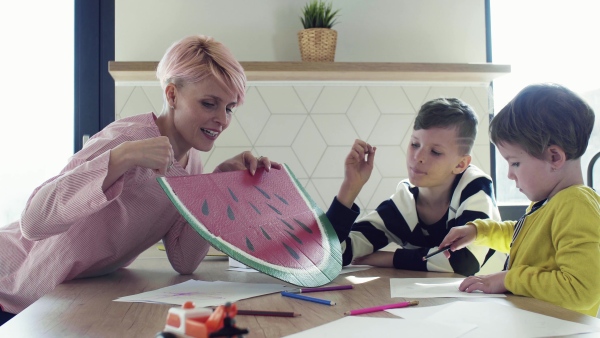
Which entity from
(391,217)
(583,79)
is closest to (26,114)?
(391,217)

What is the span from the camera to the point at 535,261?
3.69 ft

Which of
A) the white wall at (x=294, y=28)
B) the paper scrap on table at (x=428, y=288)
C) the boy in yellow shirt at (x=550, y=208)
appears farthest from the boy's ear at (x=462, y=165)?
the white wall at (x=294, y=28)

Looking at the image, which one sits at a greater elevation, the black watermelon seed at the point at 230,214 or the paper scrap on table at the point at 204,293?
the black watermelon seed at the point at 230,214

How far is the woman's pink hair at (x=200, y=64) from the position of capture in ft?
4.47

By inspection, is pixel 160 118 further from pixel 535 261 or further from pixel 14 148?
pixel 14 148

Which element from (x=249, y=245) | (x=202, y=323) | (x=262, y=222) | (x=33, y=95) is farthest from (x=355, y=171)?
(x=33, y=95)

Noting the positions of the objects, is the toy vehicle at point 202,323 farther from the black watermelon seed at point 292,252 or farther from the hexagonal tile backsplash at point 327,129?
the hexagonal tile backsplash at point 327,129

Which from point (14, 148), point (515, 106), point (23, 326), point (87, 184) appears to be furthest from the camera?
point (14, 148)

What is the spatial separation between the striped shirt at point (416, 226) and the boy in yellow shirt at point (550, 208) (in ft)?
0.30

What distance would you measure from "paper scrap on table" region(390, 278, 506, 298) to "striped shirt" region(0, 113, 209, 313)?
0.48 metres

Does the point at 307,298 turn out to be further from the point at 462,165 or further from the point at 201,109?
the point at 462,165

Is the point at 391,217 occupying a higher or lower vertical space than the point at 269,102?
lower

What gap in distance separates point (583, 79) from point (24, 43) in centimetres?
233

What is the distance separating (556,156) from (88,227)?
3.03ft
